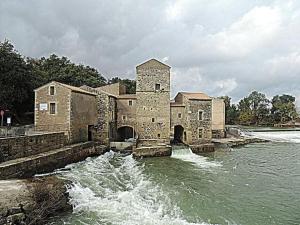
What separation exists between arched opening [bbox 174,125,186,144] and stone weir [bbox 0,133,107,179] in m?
12.4

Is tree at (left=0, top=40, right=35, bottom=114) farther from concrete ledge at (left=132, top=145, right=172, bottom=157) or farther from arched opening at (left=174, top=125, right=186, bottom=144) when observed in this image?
arched opening at (left=174, top=125, right=186, bottom=144)

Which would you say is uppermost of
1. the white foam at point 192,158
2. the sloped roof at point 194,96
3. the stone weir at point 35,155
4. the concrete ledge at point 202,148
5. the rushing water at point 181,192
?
the sloped roof at point 194,96

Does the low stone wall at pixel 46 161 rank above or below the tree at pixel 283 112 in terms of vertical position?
below

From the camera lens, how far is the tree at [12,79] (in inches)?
1121

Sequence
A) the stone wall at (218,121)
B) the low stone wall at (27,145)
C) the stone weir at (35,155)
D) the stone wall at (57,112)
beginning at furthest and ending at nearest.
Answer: the stone wall at (218,121) < the stone wall at (57,112) < the low stone wall at (27,145) < the stone weir at (35,155)

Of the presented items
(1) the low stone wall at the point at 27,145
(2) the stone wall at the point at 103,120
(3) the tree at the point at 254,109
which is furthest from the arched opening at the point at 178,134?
(3) the tree at the point at 254,109

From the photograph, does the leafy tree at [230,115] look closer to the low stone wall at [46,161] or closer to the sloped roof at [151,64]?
the sloped roof at [151,64]

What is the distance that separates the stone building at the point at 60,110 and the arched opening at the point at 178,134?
11.5 meters

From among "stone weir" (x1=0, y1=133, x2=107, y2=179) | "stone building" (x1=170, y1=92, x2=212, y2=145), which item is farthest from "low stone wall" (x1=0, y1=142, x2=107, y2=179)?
"stone building" (x1=170, y1=92, x2=212, y2=145)

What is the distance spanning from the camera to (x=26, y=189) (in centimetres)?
1039

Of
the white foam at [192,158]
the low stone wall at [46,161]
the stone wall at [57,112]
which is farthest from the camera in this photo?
the stone wall at [57,112]

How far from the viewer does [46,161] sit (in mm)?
17219

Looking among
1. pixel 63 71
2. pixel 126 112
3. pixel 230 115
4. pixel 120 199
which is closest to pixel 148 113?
pixel 126 112

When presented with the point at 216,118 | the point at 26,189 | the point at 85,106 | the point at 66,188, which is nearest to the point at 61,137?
the point at 85,106
